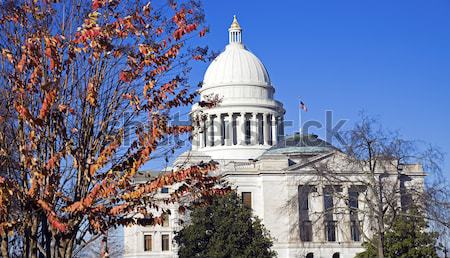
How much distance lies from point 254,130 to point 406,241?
43789 mm

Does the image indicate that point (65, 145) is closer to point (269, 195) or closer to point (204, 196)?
point (204, 196)

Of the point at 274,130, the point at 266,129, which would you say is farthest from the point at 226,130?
the point at 274,130

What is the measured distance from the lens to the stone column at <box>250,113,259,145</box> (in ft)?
304

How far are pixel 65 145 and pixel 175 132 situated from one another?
2005mm

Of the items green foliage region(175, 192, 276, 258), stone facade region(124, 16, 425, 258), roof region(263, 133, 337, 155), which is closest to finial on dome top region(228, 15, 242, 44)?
stone facade region(124, 16, 425, 258)

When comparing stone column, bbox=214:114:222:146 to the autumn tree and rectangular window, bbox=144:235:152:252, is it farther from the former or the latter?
the autumn tree

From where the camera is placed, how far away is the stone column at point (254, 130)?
92750 millimetres

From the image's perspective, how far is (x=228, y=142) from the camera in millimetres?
92688

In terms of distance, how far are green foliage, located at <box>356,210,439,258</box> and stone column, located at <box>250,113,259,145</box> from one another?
41178 millimetres

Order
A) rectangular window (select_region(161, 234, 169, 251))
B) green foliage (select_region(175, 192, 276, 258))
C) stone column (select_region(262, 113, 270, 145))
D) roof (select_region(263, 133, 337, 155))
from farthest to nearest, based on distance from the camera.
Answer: stone column (select_region(262, 113, 270, 145)), rectangular window (select_region(161, 234, 169, 251)), roof (select_region(263, 133, 337, 155)), green foliage (select_region(175, 192, 276, 258))

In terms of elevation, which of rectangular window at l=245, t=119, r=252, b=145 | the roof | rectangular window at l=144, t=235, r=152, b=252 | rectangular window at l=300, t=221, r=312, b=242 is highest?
rectangular window at l=245, t=119, r=252, b=145

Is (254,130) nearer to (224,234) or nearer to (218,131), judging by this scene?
(218,131)

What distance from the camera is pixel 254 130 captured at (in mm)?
93625

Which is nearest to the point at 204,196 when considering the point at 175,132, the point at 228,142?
the point at 175,132
